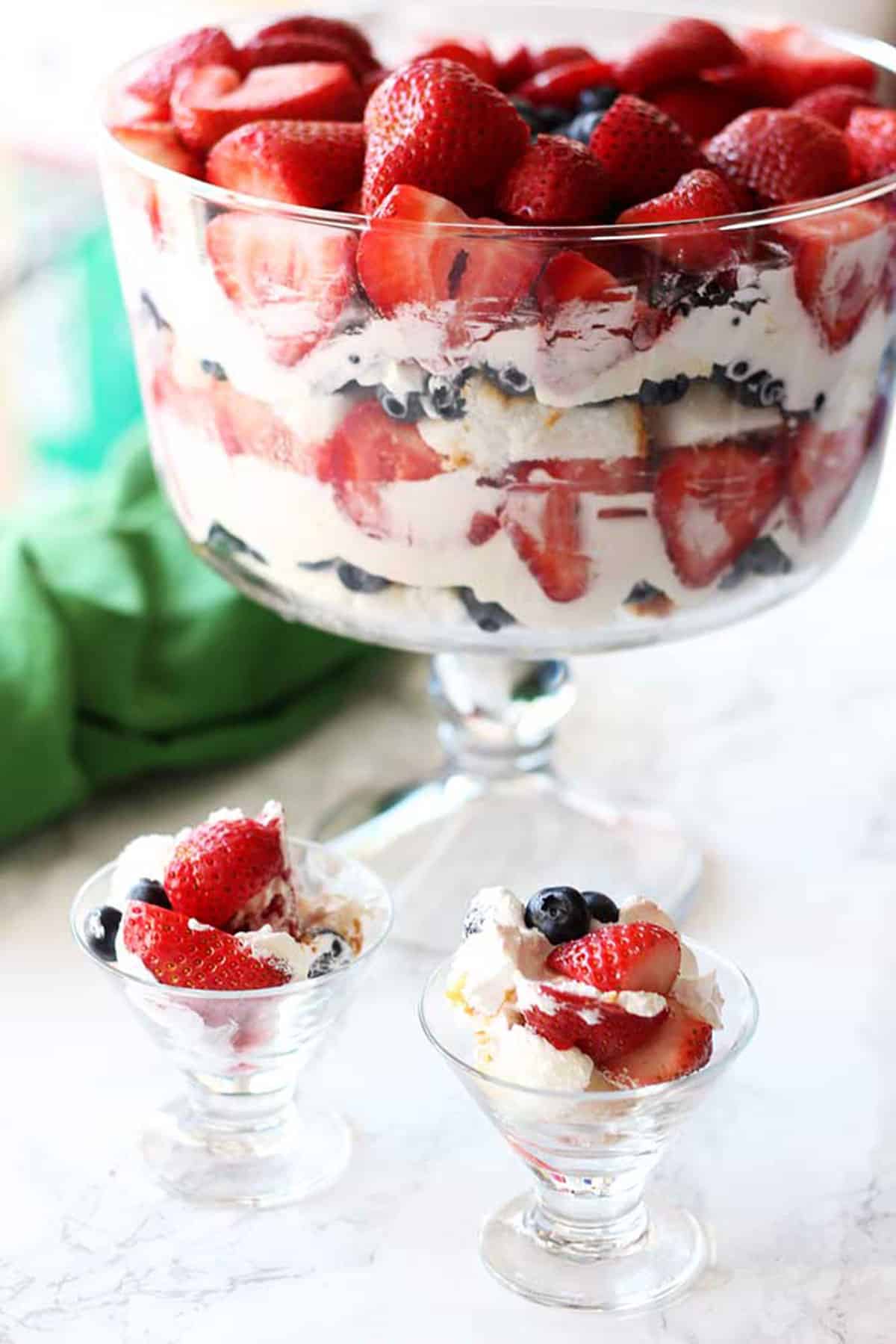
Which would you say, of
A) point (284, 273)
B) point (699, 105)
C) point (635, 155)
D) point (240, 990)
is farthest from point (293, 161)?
point (240, 990)

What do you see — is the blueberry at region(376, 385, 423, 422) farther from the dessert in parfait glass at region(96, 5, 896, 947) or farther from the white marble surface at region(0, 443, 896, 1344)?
the white marble surface at region(0, 443, 896, 1344)

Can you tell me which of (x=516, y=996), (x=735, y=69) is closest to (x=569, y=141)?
(x=735, y=69)

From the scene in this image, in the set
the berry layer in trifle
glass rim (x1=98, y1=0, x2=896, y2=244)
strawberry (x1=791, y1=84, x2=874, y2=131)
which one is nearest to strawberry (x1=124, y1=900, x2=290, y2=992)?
the berry layer in trifle

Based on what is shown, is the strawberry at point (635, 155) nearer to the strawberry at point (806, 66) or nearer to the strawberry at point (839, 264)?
the strawberry at point (839, 264)

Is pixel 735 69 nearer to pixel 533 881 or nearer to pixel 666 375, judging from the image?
pixel 666 375

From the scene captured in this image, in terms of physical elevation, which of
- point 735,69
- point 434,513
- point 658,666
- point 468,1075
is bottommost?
point 658,666

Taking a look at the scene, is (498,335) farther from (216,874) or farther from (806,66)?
(806,66)
